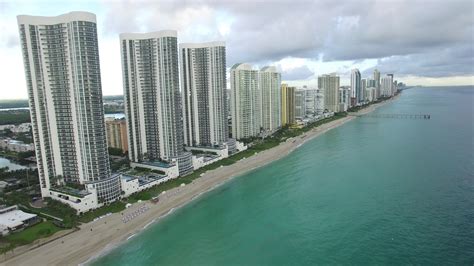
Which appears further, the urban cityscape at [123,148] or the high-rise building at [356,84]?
the high-rise building at [356,84]

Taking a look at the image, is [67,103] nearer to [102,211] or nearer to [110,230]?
[102,211]

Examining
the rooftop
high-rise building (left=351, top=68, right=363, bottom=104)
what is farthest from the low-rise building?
high-rise building (left=351, top=68, right=363, bottom=104)

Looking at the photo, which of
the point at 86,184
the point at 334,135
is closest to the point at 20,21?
the point at 86,184

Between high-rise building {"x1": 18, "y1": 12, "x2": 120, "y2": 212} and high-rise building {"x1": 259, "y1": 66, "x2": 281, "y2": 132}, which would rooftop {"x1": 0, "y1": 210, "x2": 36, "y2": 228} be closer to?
high-rise building {"x1": 18, "y1": 12, "x2": 120, "y2": 212}

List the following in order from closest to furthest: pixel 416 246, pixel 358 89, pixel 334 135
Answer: pixel 416 246, pixel 334 135, pixel 358 89

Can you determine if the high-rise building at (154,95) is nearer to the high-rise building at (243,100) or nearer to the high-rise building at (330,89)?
the high-rise building at (243,100)

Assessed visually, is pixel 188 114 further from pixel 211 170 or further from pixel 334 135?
pixel 334 135

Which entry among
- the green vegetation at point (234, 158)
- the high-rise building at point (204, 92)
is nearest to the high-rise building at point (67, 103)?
the green vegetation at point (234, 158)
